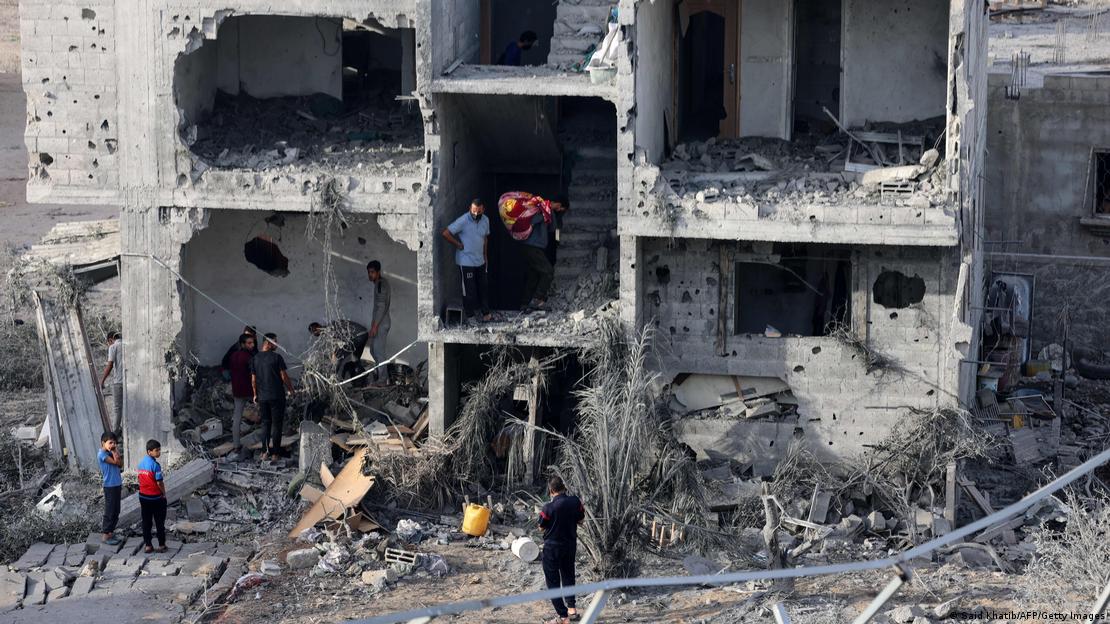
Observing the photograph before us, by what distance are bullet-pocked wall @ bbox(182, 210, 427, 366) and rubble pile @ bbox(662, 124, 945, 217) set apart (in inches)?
155

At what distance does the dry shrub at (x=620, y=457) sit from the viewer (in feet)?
63.9

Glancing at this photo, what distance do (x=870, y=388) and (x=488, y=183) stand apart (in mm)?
5748

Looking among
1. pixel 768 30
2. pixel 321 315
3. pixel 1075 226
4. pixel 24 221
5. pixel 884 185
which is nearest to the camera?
pixel 884 185

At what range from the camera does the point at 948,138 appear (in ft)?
67.6

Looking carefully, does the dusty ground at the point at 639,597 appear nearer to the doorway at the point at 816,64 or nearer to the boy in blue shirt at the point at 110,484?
the boy in blue shirt at the point at 110,484

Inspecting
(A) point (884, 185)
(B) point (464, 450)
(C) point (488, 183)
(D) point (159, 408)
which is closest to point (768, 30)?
(A) point (884, 185)

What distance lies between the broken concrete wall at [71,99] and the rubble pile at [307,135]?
3.34 feet

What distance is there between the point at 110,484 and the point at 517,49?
7.36m

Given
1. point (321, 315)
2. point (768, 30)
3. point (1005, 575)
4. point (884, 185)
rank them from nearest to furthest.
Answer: point (1005, 575)
point (884, 185)
point (768, 30)
point (321, 315)

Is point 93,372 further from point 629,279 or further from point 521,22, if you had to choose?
point 521,22

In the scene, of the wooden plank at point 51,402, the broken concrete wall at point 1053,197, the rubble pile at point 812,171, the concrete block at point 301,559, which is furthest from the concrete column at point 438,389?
the broken concrete wall at point 1053,197

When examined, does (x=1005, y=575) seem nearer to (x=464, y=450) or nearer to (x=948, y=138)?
(x=948, y=138)

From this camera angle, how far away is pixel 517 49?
23734mm

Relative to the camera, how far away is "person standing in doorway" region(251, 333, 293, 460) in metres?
22.2
